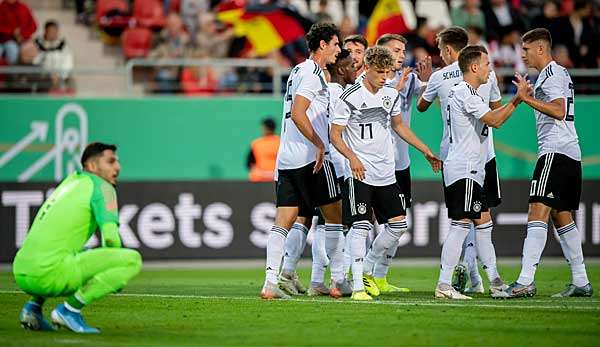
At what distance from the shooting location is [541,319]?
1053 centimetres

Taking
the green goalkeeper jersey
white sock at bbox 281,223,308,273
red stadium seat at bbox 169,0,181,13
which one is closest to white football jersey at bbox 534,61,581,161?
white sock at bbox 281,223,308,273

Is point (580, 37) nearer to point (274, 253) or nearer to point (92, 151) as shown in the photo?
point (274, 253)

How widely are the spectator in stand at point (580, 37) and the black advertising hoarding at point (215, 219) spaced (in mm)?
4022

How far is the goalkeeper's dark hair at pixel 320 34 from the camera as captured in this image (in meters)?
12.3

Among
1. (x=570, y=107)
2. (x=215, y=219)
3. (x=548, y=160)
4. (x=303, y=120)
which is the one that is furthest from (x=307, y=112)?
(x=215, y=219)

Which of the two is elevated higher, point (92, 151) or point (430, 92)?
point (430, 92)

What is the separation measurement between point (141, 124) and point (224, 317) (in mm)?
12161

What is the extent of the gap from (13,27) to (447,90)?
38.9 feet

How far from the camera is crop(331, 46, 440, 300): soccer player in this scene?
39.4ft

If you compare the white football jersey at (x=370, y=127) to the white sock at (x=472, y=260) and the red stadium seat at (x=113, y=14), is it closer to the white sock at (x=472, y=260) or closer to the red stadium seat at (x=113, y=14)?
the white sock at (x=472, y=260)

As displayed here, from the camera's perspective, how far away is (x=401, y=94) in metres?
13.7

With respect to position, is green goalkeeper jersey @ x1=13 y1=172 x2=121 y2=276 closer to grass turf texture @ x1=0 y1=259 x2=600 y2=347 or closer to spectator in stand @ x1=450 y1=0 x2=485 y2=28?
grass turf texture @ x1=0 y1=259 x2=600 y2=347

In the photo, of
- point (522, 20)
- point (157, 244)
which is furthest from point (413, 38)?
point (157, 244)

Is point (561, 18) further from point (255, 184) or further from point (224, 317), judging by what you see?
point (224, 317)
